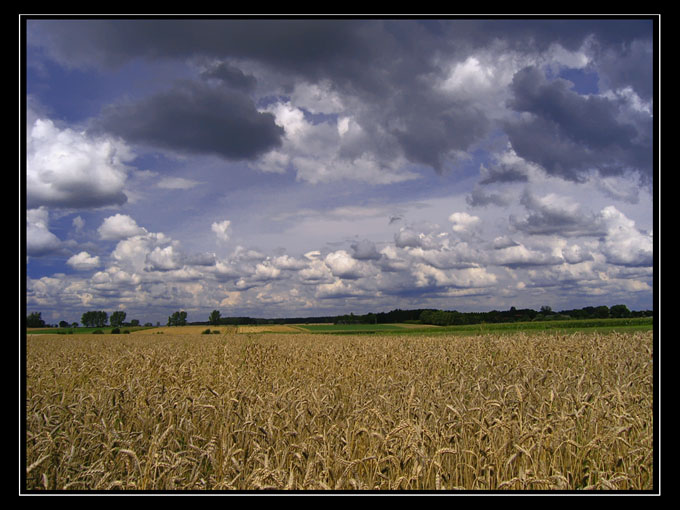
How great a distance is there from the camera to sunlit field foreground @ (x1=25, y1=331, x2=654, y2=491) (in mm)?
3701

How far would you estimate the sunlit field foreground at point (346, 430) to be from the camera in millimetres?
3701

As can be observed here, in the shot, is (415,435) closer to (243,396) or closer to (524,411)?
(524,411)

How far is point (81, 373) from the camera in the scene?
9062 millimetres

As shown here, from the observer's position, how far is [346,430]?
4.27m

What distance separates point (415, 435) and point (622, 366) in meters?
7.45

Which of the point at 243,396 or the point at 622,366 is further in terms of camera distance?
the point at 622,366

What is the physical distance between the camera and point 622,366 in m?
8.99
